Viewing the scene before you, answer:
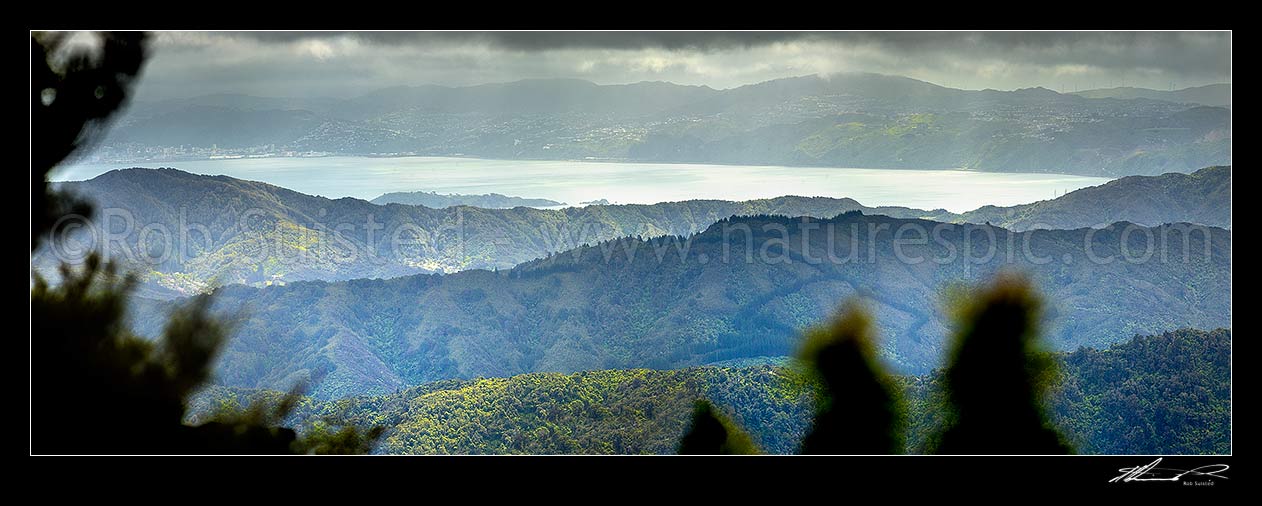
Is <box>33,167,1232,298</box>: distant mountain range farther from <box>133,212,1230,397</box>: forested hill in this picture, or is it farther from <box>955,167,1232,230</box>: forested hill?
<box>133,212,1230,397</box>: forested hill

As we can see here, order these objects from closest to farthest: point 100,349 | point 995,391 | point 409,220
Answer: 1. point 100,349
2. point 995,391
3. point 409,220

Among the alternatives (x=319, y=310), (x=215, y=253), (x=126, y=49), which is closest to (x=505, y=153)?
(x=319, y=310)

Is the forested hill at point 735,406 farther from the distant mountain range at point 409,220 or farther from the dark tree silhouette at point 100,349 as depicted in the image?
the distant mountain range at point 409,220

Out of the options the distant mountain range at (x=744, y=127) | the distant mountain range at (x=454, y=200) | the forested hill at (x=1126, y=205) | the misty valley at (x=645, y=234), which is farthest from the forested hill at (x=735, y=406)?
the distant mountain range at (x=454, y=200)
